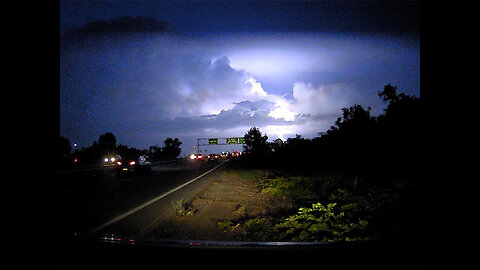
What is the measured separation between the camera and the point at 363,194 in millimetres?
9203

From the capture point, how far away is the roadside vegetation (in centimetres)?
573

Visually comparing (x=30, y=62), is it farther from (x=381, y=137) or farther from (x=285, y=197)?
(x=381, y=137)

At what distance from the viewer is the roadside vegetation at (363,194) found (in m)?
5.73

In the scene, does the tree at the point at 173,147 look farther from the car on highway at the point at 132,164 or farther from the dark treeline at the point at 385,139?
the dark treeline at the point at 385,139

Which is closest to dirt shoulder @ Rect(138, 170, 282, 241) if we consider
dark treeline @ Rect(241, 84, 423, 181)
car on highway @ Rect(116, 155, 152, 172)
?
dark treeline @ Rect(241, 84, 423, 181)

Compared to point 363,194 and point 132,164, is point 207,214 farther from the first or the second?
point 132,164

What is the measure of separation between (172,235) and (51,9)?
21.9 ft

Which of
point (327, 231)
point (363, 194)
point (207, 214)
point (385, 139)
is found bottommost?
point (207, 214)

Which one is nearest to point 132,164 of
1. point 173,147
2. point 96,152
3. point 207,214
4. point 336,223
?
point 207,214

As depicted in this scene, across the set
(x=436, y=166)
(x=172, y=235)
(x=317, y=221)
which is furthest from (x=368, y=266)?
(x=436, y=166)

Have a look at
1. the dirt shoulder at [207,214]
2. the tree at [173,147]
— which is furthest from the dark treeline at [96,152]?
the dirt shoulder at [207,214]

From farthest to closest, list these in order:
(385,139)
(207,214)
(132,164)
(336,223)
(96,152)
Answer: (96,152) < (132,164) < (385,139) < (207,214) < (336,223)

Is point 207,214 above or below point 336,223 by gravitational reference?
below

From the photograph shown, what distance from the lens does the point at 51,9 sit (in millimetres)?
7832
